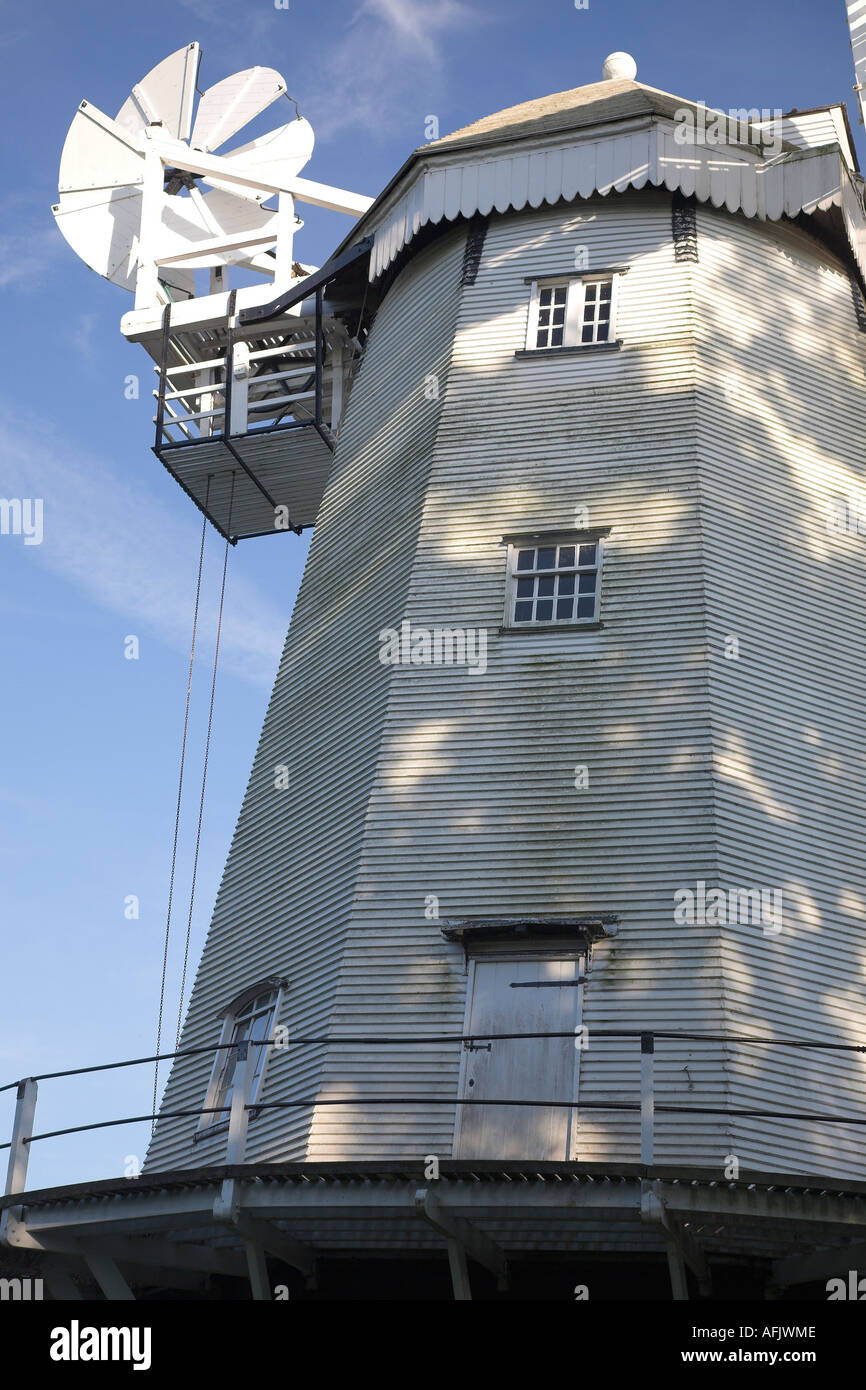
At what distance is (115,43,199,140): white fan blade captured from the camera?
25328 millimetres

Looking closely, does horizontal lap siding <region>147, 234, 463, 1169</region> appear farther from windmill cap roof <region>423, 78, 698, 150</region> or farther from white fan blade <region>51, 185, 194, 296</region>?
white fan blade <region>51, 185, 194, 296</region>

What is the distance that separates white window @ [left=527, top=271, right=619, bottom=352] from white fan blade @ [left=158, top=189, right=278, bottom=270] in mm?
6632

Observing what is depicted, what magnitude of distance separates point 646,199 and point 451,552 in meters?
5.38

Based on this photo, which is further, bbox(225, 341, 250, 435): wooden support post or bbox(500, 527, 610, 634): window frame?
bbox(225, 341, 250, 435): wooden support post

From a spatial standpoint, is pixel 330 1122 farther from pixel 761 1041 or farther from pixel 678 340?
pixel 678 340

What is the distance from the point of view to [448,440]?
18.7 m

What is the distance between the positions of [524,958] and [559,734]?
7.60ft

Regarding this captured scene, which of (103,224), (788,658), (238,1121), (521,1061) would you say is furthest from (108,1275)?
(103,224)

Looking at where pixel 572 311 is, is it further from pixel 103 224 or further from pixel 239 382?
pixel 103 224

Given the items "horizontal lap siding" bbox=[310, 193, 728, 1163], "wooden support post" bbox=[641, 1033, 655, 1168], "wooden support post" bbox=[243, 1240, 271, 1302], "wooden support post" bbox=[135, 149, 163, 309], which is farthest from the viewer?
"wooden support post" bbox=[135, 149, 163, 309]

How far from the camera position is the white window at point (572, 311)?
19125mm

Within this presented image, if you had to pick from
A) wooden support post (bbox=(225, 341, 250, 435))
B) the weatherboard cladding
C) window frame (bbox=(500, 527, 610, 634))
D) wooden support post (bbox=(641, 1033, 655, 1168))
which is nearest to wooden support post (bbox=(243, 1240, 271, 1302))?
the weatherboard cladding

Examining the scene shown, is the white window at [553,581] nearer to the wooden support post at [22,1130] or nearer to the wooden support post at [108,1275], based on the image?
the wooden support post at [22,1130]

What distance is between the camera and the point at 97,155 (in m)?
25.7
